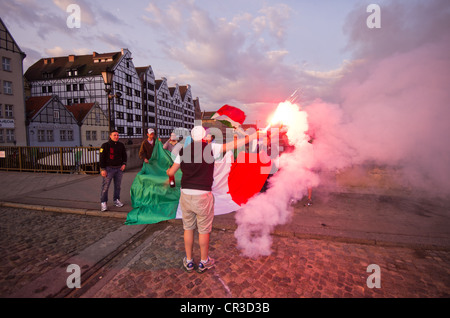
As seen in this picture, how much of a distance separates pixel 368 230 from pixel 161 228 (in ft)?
14.2

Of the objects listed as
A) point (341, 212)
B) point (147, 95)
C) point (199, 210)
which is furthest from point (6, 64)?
point (341, 212)

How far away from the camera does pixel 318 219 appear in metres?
4.95

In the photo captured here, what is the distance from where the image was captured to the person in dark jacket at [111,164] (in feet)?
17.9

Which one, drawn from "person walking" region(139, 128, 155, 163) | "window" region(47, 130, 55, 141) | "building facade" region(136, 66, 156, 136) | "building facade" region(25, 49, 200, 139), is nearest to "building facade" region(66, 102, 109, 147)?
"building facade" region(25, 49, 200, 139)

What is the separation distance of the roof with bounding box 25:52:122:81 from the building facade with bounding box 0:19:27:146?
12.6m

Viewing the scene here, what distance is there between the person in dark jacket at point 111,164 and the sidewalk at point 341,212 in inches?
13.8

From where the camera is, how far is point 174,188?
573 centimetres

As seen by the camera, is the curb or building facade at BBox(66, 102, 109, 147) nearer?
the curb

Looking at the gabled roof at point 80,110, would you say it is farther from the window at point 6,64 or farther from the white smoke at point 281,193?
the white smoke at point 281,193

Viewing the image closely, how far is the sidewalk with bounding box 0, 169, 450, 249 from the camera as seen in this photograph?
13.7 feet

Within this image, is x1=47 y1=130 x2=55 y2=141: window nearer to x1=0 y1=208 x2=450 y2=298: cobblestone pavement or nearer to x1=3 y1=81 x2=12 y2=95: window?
x1=3 y1=81 x2=12 y2=95: window

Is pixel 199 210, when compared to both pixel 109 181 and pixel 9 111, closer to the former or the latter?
pixel 109 181

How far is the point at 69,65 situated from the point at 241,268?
4792 centimetres

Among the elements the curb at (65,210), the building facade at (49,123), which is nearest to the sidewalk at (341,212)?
the curb at (65,210)
